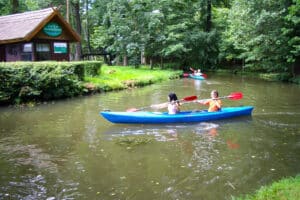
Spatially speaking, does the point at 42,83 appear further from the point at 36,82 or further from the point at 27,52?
the point at 27,52

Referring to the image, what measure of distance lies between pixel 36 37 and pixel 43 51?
3.89 ft

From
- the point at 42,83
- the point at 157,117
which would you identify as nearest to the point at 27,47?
the point at 42,83

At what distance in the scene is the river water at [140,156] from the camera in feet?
19.5

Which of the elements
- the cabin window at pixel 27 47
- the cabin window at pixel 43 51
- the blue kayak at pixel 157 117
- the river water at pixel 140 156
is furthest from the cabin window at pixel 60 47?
the blue kayak at pixel 157 117

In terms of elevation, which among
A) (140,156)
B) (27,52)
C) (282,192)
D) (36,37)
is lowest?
(140,156)

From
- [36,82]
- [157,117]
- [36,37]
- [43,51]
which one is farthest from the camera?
[43,51]

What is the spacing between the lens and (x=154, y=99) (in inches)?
629

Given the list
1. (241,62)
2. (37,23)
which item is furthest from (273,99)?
(241,62)

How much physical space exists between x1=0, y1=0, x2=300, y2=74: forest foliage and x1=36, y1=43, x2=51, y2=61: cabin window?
960cm

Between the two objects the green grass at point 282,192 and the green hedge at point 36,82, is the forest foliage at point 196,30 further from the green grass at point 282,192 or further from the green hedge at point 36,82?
the green grass at point 282,192

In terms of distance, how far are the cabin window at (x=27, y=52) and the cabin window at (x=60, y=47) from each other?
169cm

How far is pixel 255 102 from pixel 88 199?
37.0 ft

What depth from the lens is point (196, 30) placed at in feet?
112

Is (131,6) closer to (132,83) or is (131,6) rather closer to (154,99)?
(132,83)
